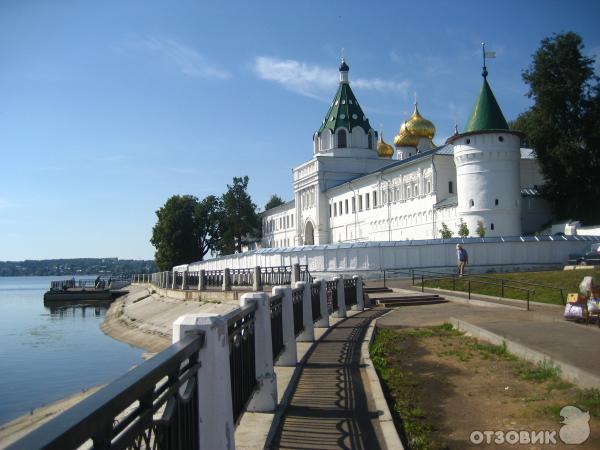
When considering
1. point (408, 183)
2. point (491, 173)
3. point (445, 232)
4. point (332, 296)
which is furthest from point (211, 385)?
point (408, 183)

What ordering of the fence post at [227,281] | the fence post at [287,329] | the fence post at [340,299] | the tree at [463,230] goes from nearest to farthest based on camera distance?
the fence post at [287,329] → the fence post at [340,299] → the fence post at [227,281] → the tree at [463,230]

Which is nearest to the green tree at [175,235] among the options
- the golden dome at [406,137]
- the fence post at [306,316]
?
the golden dome at [406,137]

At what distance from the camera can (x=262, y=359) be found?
6.38m

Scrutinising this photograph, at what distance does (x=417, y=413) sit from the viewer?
6.38 meters

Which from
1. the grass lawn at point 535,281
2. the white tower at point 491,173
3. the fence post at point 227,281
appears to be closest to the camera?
the grass lawn at point 535,281

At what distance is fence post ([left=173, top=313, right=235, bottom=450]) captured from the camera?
3.86 meters

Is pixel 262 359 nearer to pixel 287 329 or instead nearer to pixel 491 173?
pixel 287 329

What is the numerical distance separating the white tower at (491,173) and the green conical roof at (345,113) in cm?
2457

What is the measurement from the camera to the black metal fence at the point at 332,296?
623 inches

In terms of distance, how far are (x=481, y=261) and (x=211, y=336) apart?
30.8 meters

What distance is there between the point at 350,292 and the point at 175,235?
58.7m

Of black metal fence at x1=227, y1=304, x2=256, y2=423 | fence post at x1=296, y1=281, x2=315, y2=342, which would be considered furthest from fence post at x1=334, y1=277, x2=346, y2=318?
black metal fence at x1=227, y1=304, x2=256, y2=423

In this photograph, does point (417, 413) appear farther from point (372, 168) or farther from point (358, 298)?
point (372, 168)

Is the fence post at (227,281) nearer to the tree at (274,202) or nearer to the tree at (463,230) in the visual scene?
the tree at (463,230)
